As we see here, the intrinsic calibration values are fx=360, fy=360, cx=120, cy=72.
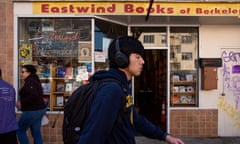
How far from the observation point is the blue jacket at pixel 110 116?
6.99 ft

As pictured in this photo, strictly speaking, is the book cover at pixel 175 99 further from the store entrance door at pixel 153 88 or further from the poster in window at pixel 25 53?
the poster in window at pixel 25 53

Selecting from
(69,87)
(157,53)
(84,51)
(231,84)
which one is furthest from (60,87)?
(231,84)

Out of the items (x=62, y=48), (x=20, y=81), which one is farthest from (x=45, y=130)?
(x=62, y=48)

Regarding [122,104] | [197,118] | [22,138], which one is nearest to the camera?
[122,104]

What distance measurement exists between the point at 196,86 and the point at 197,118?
776 mm

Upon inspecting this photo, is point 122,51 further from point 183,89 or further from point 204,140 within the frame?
point 183,89

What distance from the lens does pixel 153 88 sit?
376 inches

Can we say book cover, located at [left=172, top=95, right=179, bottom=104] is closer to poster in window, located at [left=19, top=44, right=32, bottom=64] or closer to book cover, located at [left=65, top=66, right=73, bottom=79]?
book cover, located at [left=65, top=66, right=73, bottom=79]

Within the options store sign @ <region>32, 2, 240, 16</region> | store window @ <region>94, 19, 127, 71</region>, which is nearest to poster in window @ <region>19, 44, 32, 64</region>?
store sign @ <region>32, 2, 240, 16</region>

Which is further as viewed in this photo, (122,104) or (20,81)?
(20,81)

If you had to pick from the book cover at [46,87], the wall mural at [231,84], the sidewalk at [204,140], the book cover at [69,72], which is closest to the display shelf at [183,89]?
the wall mural at [231,84]

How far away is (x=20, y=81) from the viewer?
25.7ft

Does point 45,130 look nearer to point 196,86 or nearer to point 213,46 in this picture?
point 196,86

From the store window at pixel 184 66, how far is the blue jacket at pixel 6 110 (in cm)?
438
